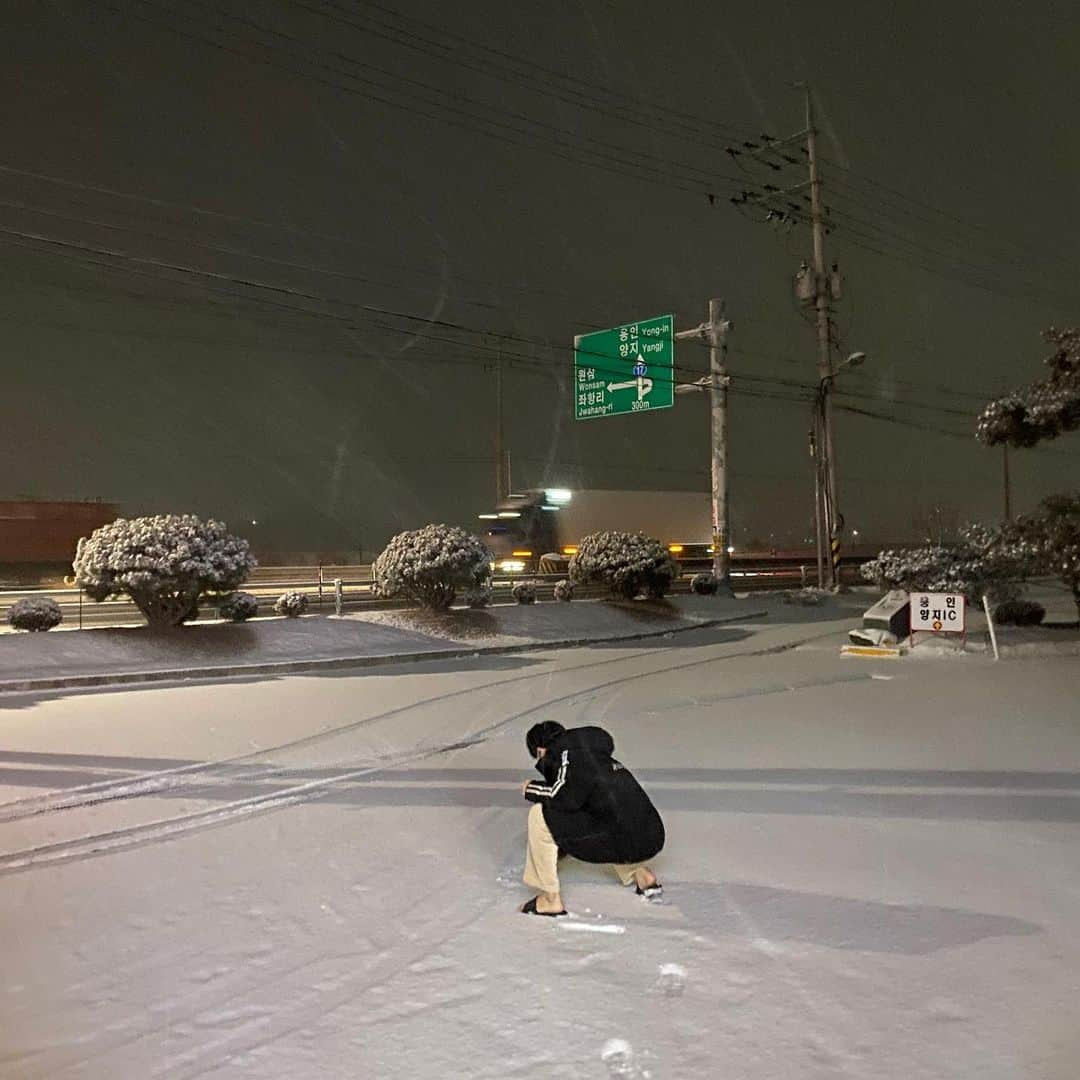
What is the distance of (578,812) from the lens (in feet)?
16.8

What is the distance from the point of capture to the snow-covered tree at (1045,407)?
60.6ft

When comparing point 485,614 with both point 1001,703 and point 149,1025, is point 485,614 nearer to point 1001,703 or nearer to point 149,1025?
point 1001,703

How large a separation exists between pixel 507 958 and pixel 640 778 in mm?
4018

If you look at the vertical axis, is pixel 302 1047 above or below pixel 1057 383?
below

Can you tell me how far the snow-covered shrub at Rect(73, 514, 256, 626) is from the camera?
17797 millimetres

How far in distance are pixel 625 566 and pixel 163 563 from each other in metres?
13.8

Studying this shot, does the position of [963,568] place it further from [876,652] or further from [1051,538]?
[876,652]

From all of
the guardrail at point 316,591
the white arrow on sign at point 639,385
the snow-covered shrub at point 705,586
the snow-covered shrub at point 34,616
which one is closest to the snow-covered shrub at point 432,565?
the guardrail at point 316,591

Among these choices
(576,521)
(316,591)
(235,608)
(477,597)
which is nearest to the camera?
(235,608)

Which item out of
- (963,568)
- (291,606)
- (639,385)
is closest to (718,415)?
(639,385)

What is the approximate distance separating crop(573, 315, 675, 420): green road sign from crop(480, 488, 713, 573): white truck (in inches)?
539

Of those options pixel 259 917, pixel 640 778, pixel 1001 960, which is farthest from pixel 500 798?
pixel 1001 960

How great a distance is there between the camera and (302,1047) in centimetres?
370

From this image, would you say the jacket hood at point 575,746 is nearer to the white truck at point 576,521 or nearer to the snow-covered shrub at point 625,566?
the snow-covered shrub at point 625,566
